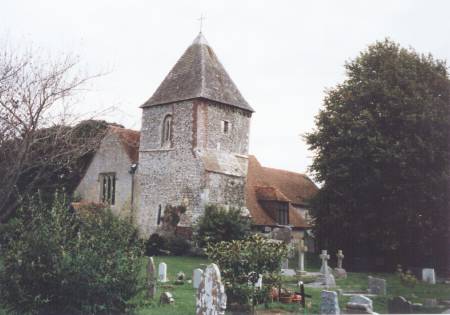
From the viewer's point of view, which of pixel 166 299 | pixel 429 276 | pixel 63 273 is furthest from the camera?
pixel 429 276

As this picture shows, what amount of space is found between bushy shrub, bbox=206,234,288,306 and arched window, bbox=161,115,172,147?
61.8 ft

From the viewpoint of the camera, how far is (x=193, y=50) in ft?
106

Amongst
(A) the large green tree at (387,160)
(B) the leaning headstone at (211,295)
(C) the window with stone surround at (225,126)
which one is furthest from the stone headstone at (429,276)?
(B) the leaning headstone at (211,295)

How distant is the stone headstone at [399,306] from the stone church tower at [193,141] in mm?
15808

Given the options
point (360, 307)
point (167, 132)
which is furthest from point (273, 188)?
point (360, 307)

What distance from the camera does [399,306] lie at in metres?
13.5

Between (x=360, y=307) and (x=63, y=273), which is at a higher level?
(x=63, y=273)

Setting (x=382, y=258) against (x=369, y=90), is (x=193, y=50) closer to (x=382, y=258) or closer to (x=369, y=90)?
(x=369, y=90)

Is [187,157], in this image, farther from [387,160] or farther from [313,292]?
[313,292]

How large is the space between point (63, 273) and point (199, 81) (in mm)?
22581

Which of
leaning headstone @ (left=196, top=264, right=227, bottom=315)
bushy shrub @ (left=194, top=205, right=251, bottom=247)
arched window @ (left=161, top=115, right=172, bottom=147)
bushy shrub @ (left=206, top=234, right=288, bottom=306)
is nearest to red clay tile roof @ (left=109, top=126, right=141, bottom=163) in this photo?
arched window @ (left=161, top=115, right=172, bottom=147)

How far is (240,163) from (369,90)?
9.35 m

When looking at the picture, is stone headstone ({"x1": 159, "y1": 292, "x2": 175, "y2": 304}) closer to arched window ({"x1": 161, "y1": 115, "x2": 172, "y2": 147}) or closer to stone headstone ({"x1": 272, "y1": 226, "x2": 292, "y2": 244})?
stone headstone ({"x1": 272, "y1": 226, "x2": 292, "y2": 244})

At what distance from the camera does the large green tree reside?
2412 cm
